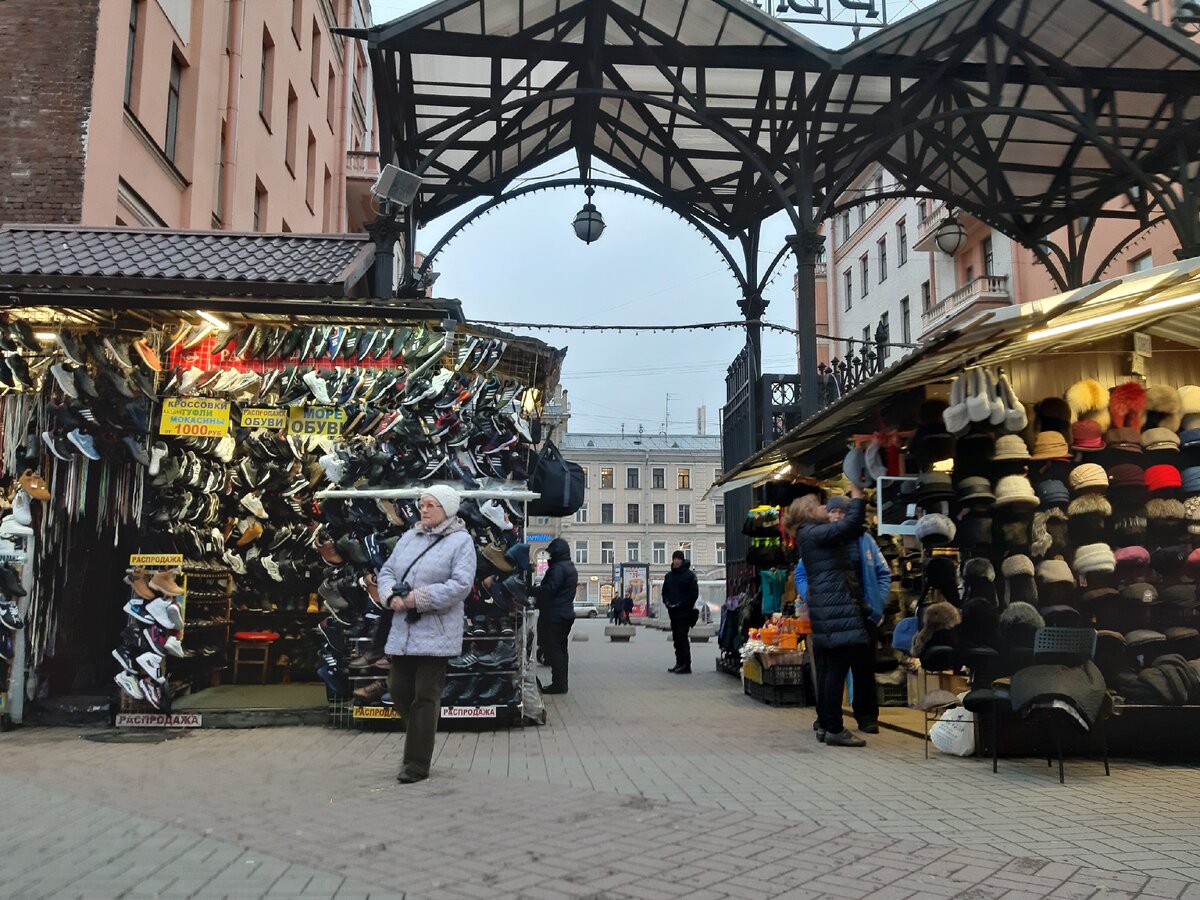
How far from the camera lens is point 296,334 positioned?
8.75m

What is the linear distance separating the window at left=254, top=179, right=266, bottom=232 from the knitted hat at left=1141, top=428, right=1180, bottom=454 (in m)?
18.2

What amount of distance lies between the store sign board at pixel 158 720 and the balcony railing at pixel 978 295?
26.5 meters

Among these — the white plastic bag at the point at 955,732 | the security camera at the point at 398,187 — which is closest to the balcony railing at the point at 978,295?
the security camera at the point at 398,187

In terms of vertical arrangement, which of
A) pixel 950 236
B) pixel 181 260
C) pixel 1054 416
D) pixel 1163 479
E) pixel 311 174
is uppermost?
pixel 311 174

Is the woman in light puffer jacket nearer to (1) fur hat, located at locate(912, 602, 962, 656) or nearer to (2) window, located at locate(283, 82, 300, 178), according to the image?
(1) fur hat, located at locate(912, 602, 962, 656)

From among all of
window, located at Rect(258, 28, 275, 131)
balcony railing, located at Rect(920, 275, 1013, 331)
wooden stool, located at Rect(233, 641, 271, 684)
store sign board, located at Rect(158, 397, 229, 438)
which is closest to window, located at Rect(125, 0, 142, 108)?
window, located at Rect(258, 28, 275, 131)

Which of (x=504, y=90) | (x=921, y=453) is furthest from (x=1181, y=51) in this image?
(x=504, y=90)

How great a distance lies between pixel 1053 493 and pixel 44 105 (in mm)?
12157

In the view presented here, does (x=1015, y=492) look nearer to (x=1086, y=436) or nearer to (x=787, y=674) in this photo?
(x=1086, y=436)

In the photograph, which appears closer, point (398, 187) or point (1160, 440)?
point (1160, 440)

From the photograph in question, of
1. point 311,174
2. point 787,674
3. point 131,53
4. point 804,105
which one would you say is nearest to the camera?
point 787,674

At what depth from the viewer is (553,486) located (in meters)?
9.35

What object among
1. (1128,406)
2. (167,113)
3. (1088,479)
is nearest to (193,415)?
(1088,479)

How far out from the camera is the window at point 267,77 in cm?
2105
